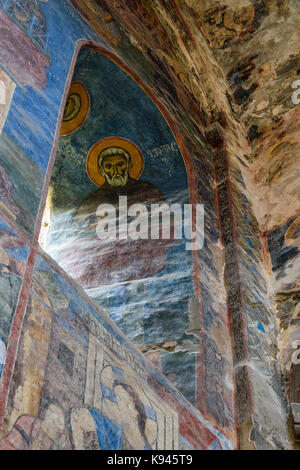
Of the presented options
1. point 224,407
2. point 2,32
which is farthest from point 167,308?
point 2,32

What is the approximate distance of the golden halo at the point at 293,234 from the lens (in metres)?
8.61

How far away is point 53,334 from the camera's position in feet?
14.3

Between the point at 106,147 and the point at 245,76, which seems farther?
the point at 245,76

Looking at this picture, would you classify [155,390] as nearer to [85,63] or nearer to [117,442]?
[117,442]

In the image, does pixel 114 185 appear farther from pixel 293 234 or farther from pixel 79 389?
pixel 79 389

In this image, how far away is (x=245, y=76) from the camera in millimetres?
10438

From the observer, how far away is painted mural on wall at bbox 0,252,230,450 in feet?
12.6

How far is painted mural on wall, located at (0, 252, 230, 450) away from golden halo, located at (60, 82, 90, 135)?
11.8 ft
